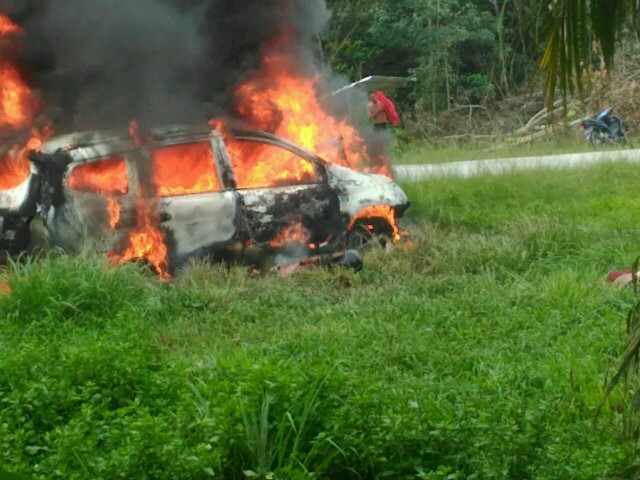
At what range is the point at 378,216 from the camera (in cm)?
1069

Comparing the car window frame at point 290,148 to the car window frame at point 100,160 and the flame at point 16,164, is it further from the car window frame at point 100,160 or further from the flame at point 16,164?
the flame at point 16,164

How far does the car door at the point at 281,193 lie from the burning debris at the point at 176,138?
0.01 metres

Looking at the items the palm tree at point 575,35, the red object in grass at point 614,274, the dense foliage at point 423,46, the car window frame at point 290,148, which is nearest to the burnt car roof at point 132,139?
the car window frame at point 290,148

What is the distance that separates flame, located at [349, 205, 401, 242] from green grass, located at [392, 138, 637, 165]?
6889 mm

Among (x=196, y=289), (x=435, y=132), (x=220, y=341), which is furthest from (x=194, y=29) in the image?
(x=435, y=132)

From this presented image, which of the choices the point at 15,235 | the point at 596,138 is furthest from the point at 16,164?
the point at 596,138

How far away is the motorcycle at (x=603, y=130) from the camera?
21.2 metres

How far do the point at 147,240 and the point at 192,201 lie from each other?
0.52m

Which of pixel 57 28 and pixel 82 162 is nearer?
pixel 82 162

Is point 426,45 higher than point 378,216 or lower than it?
higher

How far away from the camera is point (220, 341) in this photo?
23.7 ft

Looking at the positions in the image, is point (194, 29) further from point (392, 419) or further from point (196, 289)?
point (392, 419)

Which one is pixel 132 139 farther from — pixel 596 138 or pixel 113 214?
pixel 596 138

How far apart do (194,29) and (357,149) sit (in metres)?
2.32
